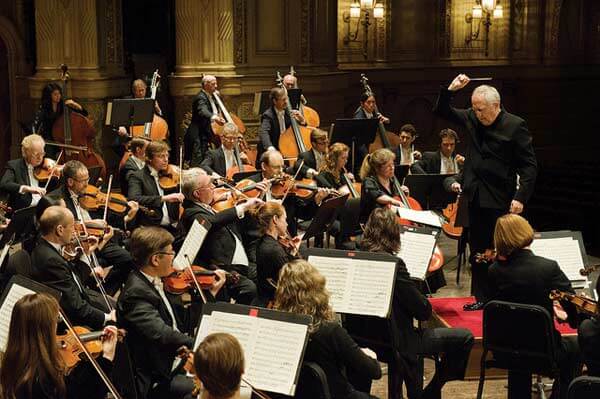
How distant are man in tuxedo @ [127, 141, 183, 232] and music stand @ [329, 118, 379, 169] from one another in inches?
79.8

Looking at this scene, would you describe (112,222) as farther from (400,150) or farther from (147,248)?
(400,150)

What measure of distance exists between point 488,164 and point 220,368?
357 cm

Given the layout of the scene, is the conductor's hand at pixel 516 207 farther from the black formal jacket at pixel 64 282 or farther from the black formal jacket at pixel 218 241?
the black formal jacket at pixel 64 282

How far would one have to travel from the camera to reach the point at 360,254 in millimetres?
5168

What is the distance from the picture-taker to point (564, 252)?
5.87 m

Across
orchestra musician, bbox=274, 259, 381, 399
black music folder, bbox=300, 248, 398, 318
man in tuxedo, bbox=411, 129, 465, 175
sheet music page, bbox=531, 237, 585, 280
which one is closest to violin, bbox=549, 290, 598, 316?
sheet music page, bbox=531, 237, 585, 280

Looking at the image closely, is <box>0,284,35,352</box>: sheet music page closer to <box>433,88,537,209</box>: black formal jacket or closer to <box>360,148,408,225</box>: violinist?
<box>433,88,537,209</box>: black formal jacket

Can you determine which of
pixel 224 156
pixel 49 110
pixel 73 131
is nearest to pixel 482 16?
pixel 73 131

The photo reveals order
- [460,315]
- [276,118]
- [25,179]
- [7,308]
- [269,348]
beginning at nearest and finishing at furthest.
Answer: [269,348] < [7,308] < [460,315] < [25,179] < [276,118]

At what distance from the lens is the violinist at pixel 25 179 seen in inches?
311

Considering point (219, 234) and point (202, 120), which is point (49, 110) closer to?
point (202, 120)

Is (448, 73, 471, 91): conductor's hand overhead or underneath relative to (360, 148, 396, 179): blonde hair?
overhead

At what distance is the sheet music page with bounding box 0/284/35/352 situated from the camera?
15.2ft

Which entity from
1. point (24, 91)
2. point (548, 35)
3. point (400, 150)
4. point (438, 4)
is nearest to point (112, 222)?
point (400, 150)
